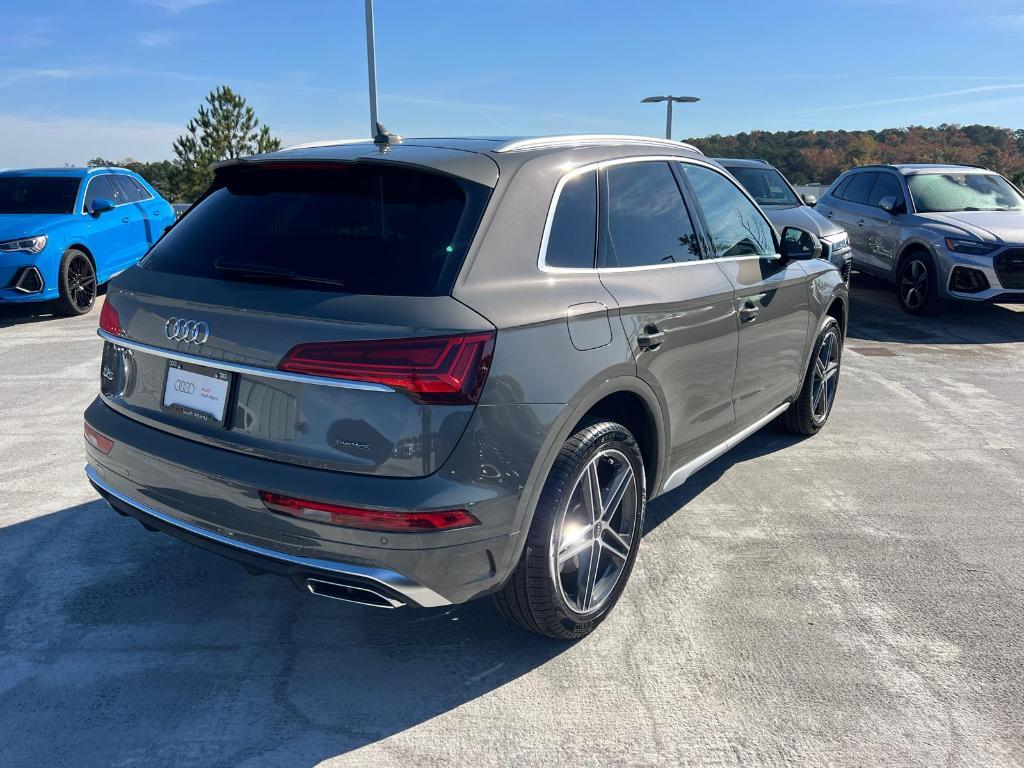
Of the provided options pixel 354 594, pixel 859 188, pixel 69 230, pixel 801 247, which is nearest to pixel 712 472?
pixel 801 247

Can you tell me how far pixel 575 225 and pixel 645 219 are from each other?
1.78 ft

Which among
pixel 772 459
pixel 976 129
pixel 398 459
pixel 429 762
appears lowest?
pixel 429 762

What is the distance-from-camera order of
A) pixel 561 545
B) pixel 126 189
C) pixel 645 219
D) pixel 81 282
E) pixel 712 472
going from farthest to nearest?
pixel 126 189
pixel 81 282
pixel 712 472
pixel 645 219
pixel 561 545

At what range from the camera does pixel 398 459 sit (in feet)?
7.80

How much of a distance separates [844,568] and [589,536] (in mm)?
1376

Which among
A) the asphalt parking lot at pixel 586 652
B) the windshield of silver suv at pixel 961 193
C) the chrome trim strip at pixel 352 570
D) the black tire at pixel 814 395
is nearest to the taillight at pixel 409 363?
the chrome trim strip at pixel 352 570

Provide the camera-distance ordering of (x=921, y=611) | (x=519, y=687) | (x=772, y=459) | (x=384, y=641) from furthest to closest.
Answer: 1. (x=772, y=459)
2. (x=921, y=611)
3. (x=384, y=641)
4. (x=519, y=687)

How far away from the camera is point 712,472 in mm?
4945

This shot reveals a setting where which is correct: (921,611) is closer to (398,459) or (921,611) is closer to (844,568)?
(844,568)

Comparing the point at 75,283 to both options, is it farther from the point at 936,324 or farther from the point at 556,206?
the point at 936,324

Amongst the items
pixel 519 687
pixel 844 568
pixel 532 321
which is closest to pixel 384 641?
pixel 519 687

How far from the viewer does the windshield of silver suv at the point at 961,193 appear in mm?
10703

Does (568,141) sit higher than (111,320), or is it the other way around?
(568,141)

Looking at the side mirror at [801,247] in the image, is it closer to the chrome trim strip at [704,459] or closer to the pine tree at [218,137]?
the chrome trim strip at [704,459]
